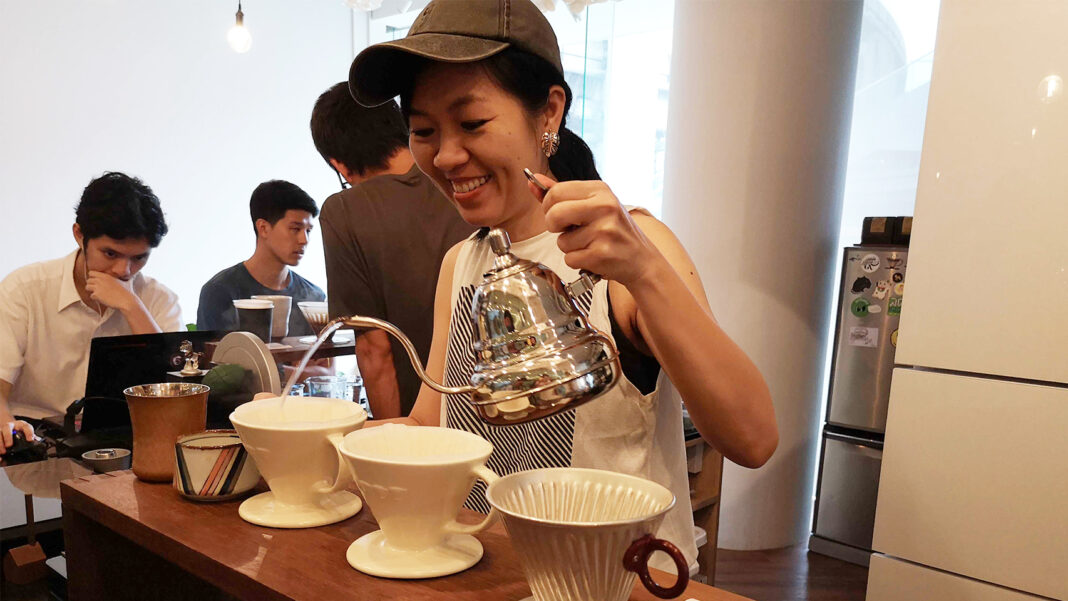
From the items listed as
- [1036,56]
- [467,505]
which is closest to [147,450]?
[467,505]

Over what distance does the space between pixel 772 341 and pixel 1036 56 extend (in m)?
1.46

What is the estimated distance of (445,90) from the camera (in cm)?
92

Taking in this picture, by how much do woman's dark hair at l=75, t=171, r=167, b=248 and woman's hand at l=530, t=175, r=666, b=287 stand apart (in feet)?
8.11

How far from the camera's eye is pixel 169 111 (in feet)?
11.8

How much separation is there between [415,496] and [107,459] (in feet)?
3.21

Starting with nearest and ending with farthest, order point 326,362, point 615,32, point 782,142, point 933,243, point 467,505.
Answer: point 467,505 < point 933,243 < point 782,142 < point 326,362 < point 615,32

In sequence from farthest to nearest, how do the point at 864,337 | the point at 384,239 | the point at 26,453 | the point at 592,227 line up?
the point at 864,337
the point at 384,239
the point at 26,453
the point at 592,227

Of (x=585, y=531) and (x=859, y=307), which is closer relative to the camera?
(x=585, y=531)

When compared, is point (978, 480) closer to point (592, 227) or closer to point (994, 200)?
point (994, 200)

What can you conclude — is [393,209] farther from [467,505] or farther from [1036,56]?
[1036,56]

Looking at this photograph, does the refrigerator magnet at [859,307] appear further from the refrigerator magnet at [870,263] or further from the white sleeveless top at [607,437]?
the white sleeveless top at [607,437]

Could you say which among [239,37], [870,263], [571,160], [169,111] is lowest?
A: [870,263]

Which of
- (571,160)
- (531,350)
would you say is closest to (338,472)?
(531,350)

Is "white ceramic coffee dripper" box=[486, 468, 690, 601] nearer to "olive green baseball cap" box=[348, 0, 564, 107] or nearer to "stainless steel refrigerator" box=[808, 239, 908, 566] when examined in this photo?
"olive green baseball cap" box=[348, 0, 564, 107]
